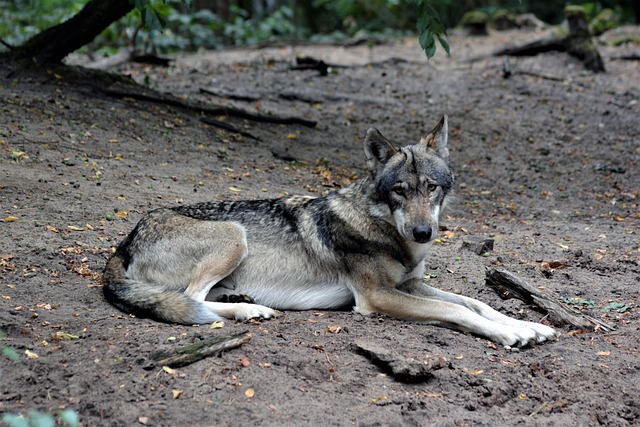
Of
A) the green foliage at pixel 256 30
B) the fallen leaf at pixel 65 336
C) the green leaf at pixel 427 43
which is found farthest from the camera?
the green foliage at pixel 256 30

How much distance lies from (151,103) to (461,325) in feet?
23.8

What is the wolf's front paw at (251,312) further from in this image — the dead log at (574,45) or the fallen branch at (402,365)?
the dead log at (574,45)

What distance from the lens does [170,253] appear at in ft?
18.2

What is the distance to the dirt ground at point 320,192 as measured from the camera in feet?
13.3

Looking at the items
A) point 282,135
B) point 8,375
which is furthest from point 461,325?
point 282,135

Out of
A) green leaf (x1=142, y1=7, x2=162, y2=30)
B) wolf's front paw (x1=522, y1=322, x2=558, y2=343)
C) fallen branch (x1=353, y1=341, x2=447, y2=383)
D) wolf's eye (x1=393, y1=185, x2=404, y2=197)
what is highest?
green leaf (x1=142, y1=7, x2=162, y2=30)

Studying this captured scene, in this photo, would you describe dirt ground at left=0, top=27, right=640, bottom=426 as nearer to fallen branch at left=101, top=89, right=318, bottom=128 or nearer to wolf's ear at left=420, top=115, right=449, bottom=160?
fallen branch at left=101, top=89, right=318, bottom=128

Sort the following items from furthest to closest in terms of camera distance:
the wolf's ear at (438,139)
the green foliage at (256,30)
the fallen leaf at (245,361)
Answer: the green foliage at (256,30), the wolf's ear at (438,139), the fallen leaf at (245,361)

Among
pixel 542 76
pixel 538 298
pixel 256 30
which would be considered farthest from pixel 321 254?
pixel 256 30

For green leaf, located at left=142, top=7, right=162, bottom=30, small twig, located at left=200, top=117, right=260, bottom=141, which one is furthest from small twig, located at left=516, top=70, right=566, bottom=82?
green leaf, located at left=142, top=7, right=162, bottom=30

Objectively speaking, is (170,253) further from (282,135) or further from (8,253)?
(282,135)

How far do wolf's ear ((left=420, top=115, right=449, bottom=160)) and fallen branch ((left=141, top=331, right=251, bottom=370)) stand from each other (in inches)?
93.4

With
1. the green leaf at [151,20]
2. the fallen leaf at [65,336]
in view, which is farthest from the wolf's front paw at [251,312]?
the green leaf at [151,20]

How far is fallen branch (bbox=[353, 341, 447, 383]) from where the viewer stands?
428 centimetres
